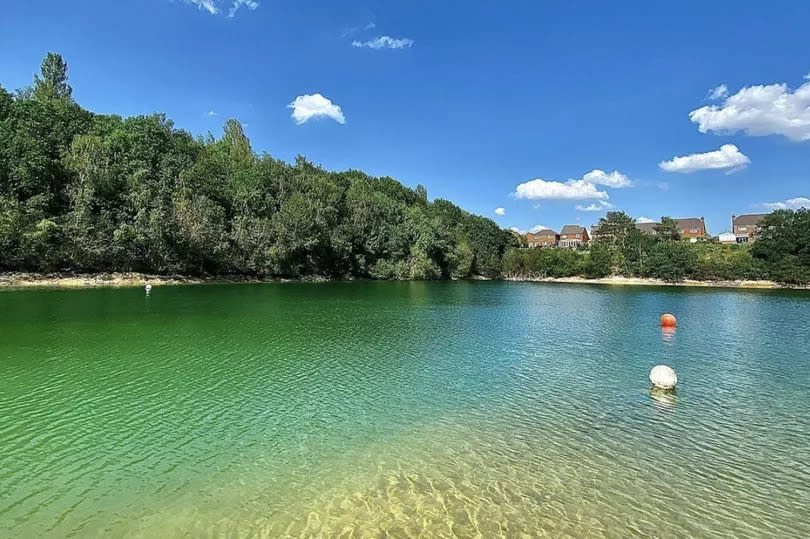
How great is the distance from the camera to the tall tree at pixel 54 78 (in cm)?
7938

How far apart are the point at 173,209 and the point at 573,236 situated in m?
136

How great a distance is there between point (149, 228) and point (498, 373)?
58197mm

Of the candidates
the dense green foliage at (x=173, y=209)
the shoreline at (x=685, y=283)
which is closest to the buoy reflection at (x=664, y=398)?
the dense green foliage at (x=173, y=209)

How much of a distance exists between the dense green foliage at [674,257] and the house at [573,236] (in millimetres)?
36121

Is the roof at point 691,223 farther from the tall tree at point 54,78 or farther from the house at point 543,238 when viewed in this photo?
the tall tree at point 54,78

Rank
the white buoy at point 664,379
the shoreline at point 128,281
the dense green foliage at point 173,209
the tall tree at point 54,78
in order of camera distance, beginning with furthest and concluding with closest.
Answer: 1. the tall tree at point 54,78
2. the dense green foliage at point 173,209
3. the shoreline at point 128,281
4. the white buoy at point 664,379

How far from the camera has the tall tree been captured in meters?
79.4

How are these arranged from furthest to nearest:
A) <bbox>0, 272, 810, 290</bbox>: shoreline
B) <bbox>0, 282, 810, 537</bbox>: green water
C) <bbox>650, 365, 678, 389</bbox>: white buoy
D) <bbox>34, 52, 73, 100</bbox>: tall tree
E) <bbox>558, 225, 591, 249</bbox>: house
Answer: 1. <bbox>558, 225, 591, 249</bbox>: house
2. <bbox>34, 52, 73, 100</bbox>: tall tree
3. <bbox>0, 272, 810, 290</bbox>: shoreline
4. <bbox>650, 365, 678, 389</bbox>: white buoy
5. <bbox>0, 282, 810, 537</bbox>: green water

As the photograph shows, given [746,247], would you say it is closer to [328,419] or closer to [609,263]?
[609,263]

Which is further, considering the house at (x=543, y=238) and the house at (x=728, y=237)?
the house at (x=543, y=238)

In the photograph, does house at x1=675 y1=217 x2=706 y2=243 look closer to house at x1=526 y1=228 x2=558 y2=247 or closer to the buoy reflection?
house at x1=526 y1=228 x2=558 y2=247

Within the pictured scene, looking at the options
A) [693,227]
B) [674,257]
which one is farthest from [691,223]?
[674,257]

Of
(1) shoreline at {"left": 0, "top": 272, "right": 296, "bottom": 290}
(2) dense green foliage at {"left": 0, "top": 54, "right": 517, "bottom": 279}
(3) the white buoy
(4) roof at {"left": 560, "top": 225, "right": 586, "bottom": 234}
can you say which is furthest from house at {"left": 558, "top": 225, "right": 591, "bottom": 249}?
(3) the white buoy

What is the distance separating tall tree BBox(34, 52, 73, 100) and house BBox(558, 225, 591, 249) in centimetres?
14660
